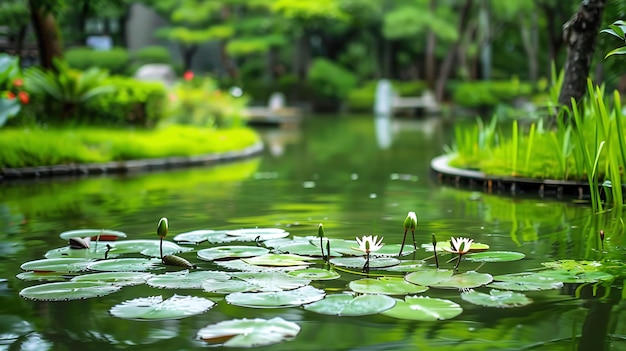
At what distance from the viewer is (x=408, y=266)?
618 centimetres

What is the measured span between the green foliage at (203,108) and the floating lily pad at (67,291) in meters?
13.3

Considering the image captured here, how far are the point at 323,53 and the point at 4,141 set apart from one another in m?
35.6

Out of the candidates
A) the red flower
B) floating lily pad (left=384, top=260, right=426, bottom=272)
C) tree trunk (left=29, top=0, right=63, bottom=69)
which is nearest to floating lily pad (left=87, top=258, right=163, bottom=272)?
floating lily pad (left=384, top=260, right=426, bottom=272)

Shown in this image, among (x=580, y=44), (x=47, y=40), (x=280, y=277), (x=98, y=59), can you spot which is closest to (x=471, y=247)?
(x=280, y=277)

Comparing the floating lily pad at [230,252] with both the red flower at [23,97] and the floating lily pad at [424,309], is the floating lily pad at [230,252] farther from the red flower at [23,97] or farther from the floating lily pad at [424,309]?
the red flower at [23,97]

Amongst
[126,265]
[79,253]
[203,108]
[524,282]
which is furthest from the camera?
[203,108]

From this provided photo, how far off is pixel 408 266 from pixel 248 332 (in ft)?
6.45

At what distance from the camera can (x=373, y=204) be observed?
413 inches

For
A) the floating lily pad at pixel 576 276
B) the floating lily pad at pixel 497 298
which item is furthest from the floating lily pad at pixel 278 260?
the floating lily pad at pixel 576 276

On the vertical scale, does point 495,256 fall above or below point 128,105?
below

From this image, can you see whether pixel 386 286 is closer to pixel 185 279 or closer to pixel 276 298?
pixel 276 298

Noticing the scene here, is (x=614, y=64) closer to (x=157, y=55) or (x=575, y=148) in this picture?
(x=575, y=148)

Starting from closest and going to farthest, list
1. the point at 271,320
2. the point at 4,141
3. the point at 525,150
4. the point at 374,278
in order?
1. the point at 271,320
2. the point at 374,278
3. the point at 525,150
4. the point at 4,141

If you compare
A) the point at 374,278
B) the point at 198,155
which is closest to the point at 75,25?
the point at 198,155
